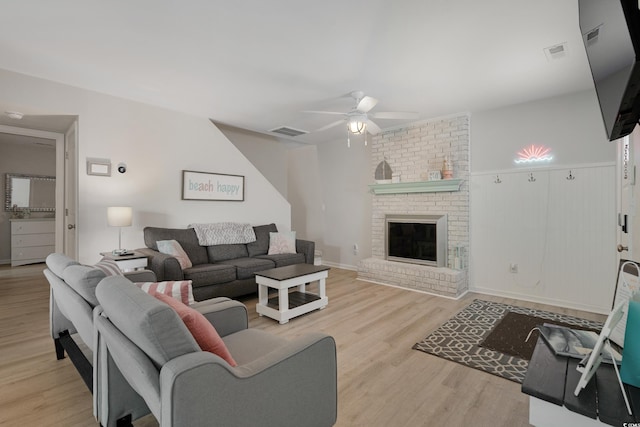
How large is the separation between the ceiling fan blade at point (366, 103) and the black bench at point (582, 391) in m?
2.75

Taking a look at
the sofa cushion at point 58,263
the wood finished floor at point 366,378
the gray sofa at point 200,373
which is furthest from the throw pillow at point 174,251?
the gray sofa at point 200,373

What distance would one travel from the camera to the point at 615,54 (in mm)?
1049

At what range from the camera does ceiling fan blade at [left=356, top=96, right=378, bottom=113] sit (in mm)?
3248

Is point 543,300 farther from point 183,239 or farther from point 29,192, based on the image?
point 29,192

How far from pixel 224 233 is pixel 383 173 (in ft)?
9.64

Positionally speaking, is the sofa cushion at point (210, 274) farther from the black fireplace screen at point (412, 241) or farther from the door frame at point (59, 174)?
the black fireplace screen at point (412, 241)

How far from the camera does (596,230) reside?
11.4 feet

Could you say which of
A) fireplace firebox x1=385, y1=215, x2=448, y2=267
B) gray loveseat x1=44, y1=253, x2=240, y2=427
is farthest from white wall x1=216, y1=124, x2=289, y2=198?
gray loveseat x1=44, y1=253, x2=240, y2=427

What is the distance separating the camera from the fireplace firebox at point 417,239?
14.9 feet

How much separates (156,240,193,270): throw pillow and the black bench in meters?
3.52

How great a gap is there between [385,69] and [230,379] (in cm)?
308

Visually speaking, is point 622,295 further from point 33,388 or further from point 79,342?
point 79,342

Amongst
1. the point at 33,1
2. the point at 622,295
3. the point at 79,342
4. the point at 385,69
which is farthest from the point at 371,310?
the point at 33,1

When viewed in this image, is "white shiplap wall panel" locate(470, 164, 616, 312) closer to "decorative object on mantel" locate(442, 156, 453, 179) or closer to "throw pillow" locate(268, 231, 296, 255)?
"decorative object on mantel" locate(442, 156, 453, 179)
